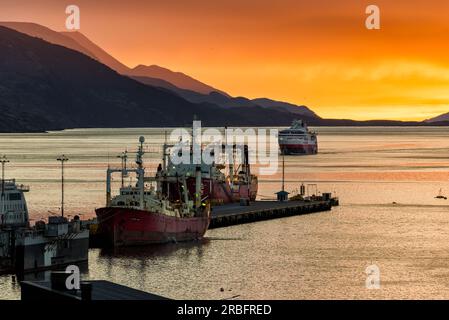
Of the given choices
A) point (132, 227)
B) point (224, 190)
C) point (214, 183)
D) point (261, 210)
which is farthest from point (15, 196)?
point (224, 190)

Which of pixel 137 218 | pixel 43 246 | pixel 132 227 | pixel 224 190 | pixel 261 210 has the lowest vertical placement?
pixel 43 246

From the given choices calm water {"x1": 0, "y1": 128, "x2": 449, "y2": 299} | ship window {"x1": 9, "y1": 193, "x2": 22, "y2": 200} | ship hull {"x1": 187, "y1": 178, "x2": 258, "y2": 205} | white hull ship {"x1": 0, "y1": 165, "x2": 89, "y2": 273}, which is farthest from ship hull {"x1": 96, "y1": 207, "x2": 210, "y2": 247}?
ship hull {"x1": 187, "y1": 178, "x2": 258, "y2": 205}

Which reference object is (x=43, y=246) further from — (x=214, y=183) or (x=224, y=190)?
(x=224, y=190)

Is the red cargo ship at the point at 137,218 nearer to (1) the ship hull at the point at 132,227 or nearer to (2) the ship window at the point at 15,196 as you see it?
(1) the ship hull at the point at 132,227

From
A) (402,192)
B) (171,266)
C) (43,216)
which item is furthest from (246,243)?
(402,192)

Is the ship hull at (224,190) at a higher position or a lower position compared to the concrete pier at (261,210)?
higher

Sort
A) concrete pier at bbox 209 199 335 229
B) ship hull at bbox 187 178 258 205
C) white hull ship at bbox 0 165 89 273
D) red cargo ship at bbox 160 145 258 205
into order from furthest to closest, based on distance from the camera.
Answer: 1. ship hull at bbox 187 178 258 205
2. red cargo ship at bbox 160 145 258 205
3. concrete pier at bbox 209 199 335 229
4. white hull ship at bbox 0 165 89 273

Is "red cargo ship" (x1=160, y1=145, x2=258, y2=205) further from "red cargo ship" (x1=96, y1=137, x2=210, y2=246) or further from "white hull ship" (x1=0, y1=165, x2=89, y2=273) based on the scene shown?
"white hull ship" (x1=0, y1=165, x2=89, y2=273)

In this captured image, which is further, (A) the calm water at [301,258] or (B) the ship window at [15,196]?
(B) the ship window at [15,196]

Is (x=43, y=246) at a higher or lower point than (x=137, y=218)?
lower

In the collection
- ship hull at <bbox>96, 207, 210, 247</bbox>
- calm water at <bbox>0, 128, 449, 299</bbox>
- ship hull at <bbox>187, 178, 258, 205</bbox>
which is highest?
ship hull at <bbox>187, 178, 258, 205</bbox>

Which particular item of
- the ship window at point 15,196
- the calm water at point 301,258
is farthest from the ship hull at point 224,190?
the ship window at point 15,196

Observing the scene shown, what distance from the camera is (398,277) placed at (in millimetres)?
69000

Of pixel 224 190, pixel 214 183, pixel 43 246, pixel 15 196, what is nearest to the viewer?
pixel 43 246
